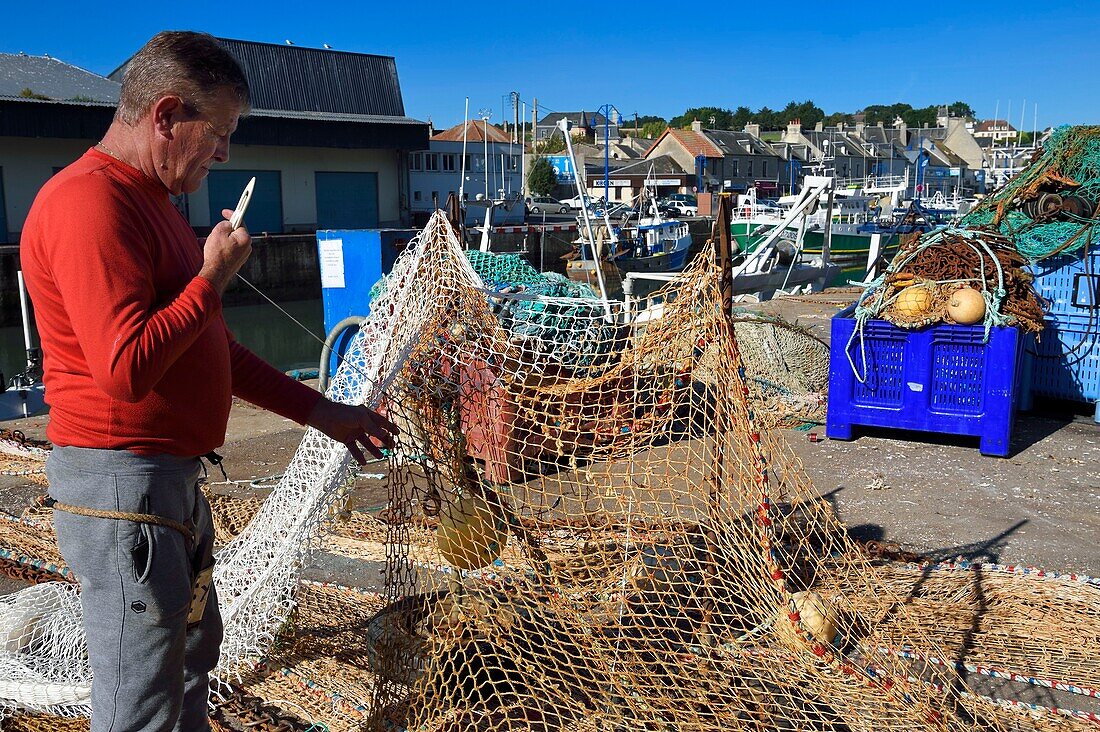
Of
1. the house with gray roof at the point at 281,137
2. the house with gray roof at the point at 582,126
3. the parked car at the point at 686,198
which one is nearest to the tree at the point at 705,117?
the house with gray roof at the point at 582,126

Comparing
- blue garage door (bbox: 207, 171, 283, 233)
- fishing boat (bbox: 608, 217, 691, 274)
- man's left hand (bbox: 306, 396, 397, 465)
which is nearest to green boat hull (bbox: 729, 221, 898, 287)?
fishing boat (bbox: 608, 217, 691, 274)

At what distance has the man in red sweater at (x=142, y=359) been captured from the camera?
1.63m

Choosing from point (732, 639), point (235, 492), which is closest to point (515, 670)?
point (732, 639)

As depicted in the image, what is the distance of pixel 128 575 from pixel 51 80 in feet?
108

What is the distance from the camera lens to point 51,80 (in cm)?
2892

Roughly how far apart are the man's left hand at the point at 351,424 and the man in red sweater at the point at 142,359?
33cm

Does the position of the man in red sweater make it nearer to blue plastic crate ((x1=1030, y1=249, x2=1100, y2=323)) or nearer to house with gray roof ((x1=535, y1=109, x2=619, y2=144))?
blue plastic crate ((x1=1030, y1=249, x2=1100, y2=323))

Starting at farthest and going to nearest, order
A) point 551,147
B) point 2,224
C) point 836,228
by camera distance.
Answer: point 551,147 → point 836,228 → point 2,224

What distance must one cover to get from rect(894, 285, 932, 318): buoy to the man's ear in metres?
5.56

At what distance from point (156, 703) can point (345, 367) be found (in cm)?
149

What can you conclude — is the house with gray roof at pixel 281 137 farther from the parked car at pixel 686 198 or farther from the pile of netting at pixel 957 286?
the parked car at pixel 686 198

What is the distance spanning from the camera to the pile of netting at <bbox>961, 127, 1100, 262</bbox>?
6930 millimetres

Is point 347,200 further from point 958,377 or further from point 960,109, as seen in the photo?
point 960,109

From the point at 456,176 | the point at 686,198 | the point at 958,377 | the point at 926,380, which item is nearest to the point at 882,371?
the point at 926,380
